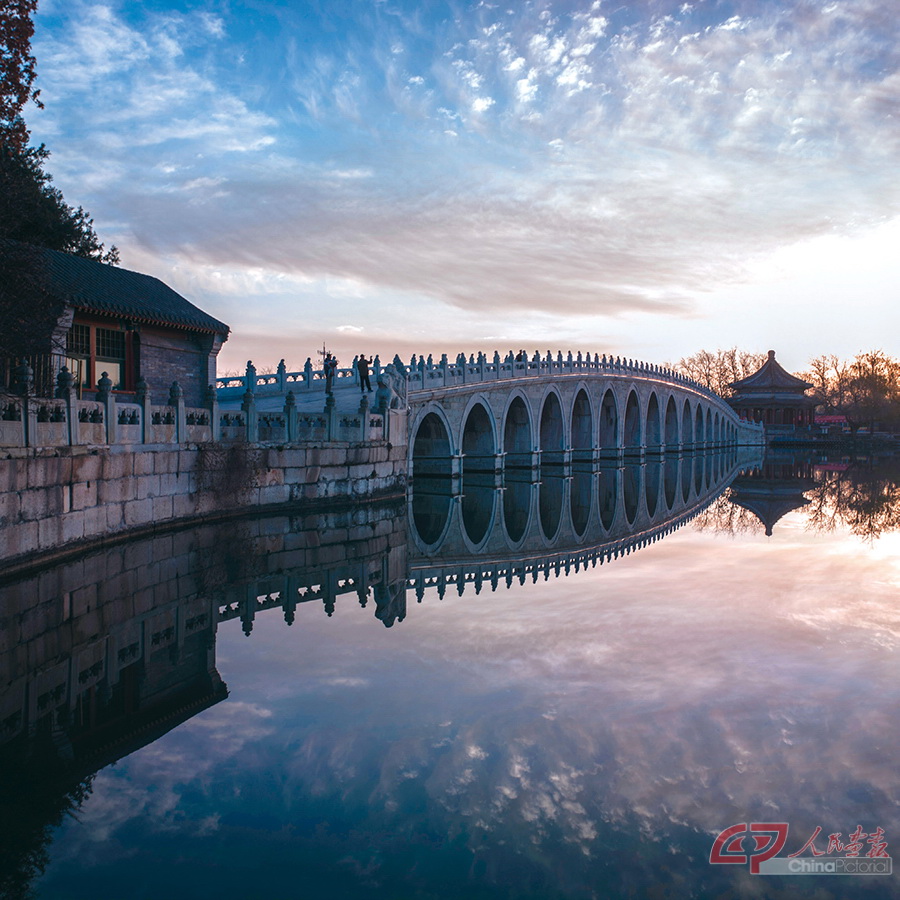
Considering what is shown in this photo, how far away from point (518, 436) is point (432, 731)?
30337mm

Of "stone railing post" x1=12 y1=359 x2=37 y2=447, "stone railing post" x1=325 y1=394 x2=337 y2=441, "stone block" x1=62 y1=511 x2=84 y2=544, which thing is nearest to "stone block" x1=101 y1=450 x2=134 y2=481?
"stone block" x1=62 y1=511 x2=84 y2=544

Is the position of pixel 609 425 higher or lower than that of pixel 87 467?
higher

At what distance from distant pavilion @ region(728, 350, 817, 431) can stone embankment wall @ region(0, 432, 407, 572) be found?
2277 inches

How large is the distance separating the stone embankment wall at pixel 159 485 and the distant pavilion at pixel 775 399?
57845mm

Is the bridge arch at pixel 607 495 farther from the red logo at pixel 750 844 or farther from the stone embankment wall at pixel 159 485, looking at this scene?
the red logo at pixel 750 844

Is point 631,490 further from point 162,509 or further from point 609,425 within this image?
point 162,509

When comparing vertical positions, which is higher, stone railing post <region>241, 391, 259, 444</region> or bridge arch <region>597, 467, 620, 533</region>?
stone railing post <region>241, 391, 259, 444</region>

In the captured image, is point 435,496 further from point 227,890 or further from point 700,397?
point 700,397

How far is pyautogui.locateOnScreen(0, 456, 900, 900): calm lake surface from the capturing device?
14.4 feet

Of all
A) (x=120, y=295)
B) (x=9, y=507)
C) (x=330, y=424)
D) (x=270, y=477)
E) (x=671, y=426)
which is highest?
(x=120, y=295)

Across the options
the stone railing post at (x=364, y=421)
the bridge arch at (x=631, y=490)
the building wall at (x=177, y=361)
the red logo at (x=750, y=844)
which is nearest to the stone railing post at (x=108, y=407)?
the building wall at (x=177, y=361)

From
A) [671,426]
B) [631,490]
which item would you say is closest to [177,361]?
[631,490]

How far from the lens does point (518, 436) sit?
36.2m

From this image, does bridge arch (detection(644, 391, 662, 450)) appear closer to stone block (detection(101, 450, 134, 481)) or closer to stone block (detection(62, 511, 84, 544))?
stone block (detection(101, 450, 134, 481))
